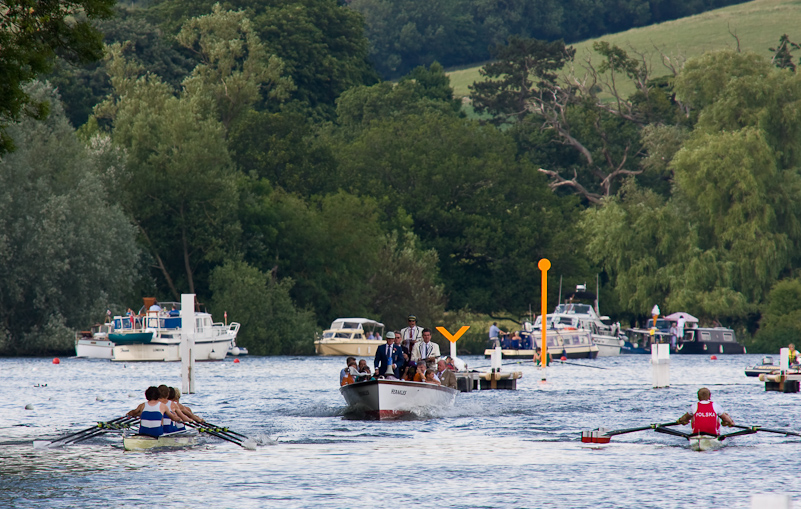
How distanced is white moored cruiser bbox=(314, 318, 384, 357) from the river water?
118 ft

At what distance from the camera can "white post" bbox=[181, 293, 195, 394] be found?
4219cm

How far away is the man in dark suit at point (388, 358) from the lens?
33531mm

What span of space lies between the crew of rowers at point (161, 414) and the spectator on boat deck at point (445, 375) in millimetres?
10914

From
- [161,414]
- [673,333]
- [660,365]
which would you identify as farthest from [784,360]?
[673,333]

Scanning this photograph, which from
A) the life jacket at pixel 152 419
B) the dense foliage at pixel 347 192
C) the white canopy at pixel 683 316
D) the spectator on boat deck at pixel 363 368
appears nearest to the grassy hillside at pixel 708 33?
the dense foliage at pixel 347 192

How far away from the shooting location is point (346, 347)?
8375 centimetres

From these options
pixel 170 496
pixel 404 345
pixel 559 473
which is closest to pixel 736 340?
pixel 404 345

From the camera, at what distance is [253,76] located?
328 feet

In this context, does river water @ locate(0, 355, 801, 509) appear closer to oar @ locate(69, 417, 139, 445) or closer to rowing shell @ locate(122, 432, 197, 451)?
oar @ locate(69, 417, 139, 445)

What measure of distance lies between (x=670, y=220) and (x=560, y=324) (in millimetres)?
10697

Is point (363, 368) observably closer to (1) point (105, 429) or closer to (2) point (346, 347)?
(1) point (105, 429)

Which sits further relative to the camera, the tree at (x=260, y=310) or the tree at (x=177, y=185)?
the tree at (x=260, y=310)

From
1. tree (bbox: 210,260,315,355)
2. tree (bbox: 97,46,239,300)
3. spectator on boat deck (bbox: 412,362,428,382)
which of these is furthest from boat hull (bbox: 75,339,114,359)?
spectator on boat deck (bbox: 412,362,428,382)

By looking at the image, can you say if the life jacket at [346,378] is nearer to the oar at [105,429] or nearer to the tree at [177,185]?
the oar at [105,429]
